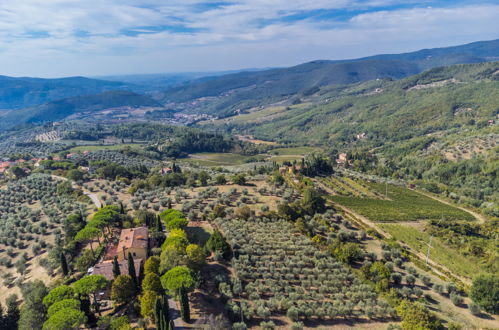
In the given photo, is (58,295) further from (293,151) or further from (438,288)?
A: (293,151)

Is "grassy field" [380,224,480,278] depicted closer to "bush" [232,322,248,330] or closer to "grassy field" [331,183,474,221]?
"grassy field" [331,183,474,221]

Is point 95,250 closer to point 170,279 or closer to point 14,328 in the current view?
point 14,328

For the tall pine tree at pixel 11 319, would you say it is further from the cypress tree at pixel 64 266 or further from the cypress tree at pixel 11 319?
the cypress tree at pixel 64 266

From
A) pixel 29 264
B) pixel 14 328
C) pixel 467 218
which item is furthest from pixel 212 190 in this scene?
pixel 467 218

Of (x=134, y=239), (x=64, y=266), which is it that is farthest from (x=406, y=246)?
(x=64, y=266)

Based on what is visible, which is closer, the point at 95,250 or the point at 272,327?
the point at 272,327

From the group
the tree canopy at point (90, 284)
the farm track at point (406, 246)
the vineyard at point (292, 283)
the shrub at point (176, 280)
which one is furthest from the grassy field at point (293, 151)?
the tree canopy at point (90, 284)
